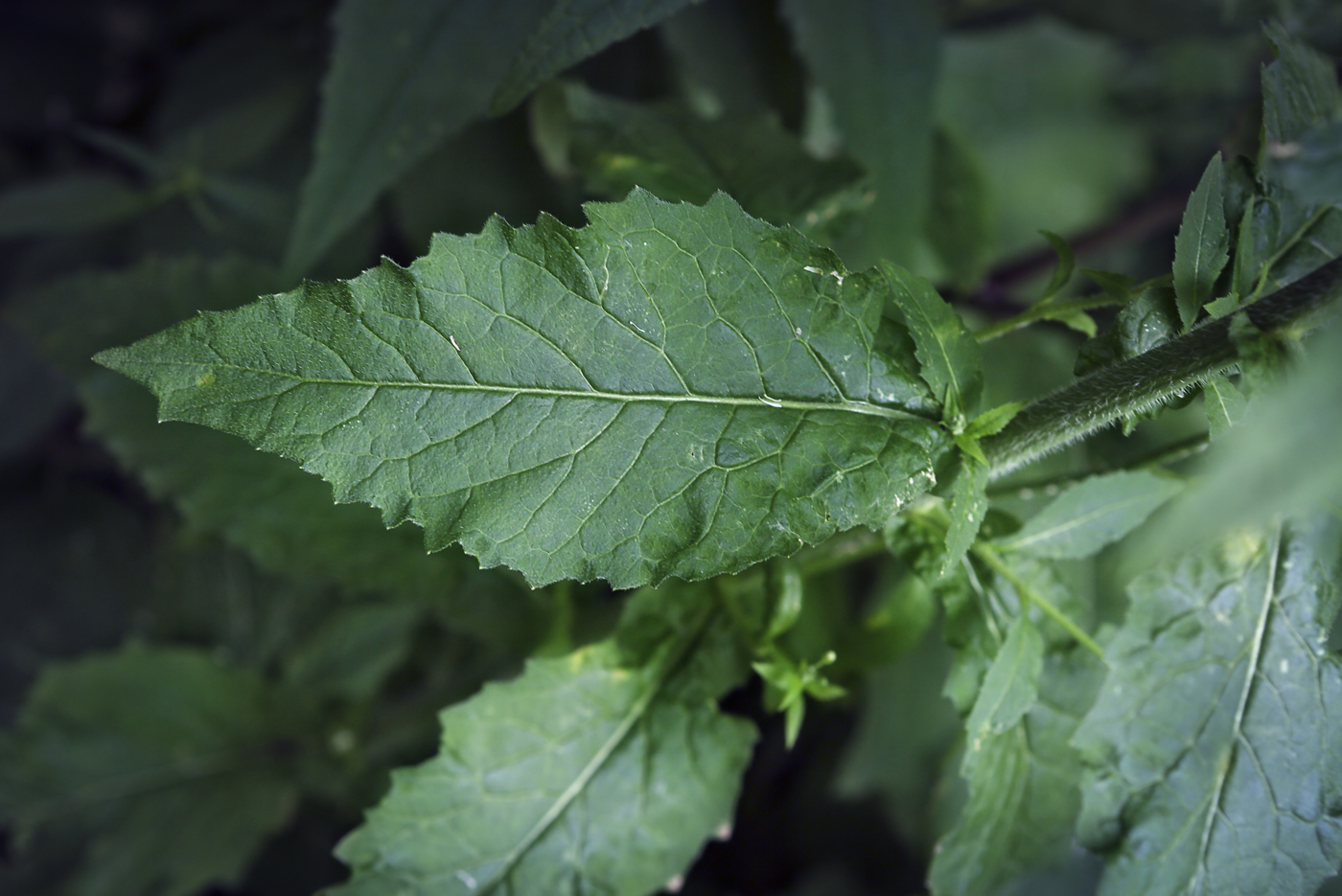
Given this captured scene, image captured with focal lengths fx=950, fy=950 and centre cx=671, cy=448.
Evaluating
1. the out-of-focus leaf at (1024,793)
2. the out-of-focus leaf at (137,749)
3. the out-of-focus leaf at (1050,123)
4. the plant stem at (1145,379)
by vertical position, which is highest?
the out-of-focus leaf at (1050,123)

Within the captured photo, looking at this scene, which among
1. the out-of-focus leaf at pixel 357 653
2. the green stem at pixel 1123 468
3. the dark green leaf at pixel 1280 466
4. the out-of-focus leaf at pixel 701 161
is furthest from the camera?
the out-of-focus leaf at pixel 357 653

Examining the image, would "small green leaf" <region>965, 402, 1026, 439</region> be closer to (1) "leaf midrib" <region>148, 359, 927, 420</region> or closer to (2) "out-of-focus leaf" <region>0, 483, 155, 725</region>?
(1) "leaf midrib" <region>148, 359, 927, 420</region>

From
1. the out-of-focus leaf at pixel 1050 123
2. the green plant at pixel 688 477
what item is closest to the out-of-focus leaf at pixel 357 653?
the green plant at pixel 688 477

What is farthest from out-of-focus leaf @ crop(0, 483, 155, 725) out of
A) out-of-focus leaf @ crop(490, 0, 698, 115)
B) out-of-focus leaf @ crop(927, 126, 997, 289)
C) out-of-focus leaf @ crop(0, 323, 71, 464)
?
out-of-focus leaf @ crop(927, 126, 997, 289)

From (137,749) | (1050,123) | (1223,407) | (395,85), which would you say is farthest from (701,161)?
(1050,123)

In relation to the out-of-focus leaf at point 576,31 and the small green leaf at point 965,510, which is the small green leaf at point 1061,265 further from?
the out-of-focus leaf at point 576,31

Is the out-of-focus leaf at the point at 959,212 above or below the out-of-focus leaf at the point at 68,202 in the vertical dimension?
above

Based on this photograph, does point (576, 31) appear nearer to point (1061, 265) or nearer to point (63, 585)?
point (1061, 265)
